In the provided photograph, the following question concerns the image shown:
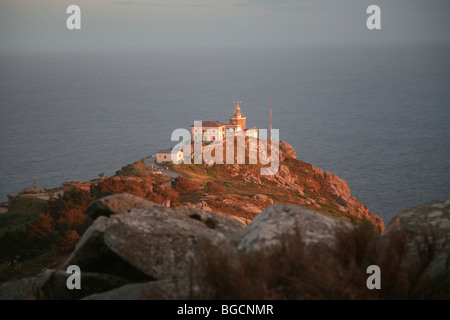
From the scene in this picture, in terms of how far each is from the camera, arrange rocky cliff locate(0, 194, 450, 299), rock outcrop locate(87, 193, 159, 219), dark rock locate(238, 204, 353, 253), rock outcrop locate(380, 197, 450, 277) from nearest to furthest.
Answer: rocky cliff locate(0, 194, 450, 299) → rock outcrop locate(380, 197, 450, 277) → dark rock locate(238, 204, 353, 253) → rock outcrop locate(87, 193, 159, 219)

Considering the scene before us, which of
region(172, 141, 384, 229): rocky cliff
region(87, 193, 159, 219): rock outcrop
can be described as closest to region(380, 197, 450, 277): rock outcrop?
region(87, 193, 159, 219): rock outcrop

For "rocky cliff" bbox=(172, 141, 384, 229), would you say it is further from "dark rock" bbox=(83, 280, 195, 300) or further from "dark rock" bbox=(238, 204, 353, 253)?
"dark rock" bbox=(83, 280, 195, 300)

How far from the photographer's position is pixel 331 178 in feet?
249

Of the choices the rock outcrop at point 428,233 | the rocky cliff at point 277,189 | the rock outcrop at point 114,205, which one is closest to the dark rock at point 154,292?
the rock outcrop at point 114,205

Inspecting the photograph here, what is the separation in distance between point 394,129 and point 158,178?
117674 millimetres

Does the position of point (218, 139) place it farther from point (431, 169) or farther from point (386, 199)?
point (431, 169)

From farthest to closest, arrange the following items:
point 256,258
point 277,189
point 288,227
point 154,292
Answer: point 277,189, point 288,227, point 256,258, point 154,292

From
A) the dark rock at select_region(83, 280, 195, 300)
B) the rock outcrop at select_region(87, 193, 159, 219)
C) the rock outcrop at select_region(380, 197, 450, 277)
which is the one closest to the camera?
the dark rock at select_region(83, 280, 195, 300)

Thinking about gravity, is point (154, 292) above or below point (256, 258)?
below

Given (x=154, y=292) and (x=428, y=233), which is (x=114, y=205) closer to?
(x=154, y=292)

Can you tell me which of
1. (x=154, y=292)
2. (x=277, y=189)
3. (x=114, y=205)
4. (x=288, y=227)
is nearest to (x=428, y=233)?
(x=288, y=227)
